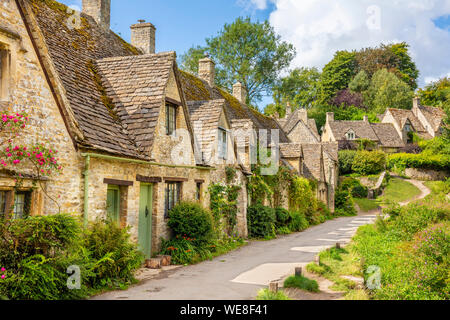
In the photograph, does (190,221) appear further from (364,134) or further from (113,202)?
(364,134)

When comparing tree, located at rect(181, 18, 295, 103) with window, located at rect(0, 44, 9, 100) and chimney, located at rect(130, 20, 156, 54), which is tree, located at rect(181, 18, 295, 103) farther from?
window, located at rect(0, 44, 9, 100)

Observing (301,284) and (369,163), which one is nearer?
(301,284)

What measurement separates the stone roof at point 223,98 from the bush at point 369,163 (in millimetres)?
17328

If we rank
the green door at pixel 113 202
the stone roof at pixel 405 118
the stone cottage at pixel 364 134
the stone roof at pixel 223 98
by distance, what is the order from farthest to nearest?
the stone roof at pixel 405 118, the stone cottage at pixel 364 134, the stone roof at pixel 223 98, the green door at pixel 113 202

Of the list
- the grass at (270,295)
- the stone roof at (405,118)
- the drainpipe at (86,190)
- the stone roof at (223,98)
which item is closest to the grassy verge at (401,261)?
the grass at (270,295)

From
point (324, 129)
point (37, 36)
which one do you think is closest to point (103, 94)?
point (37, 36)

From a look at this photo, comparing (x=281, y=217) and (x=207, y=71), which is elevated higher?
(x=207, y=71)

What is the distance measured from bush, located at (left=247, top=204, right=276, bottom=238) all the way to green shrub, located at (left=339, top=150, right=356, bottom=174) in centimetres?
3269

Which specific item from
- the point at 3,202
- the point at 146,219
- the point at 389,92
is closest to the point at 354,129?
the point at 389,92

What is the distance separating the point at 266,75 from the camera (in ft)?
149

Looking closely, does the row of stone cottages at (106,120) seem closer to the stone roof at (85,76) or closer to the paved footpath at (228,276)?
the stone roof at (85,76)

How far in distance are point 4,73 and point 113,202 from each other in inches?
170

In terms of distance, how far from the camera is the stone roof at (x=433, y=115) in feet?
205

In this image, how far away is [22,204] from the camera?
8.10m
